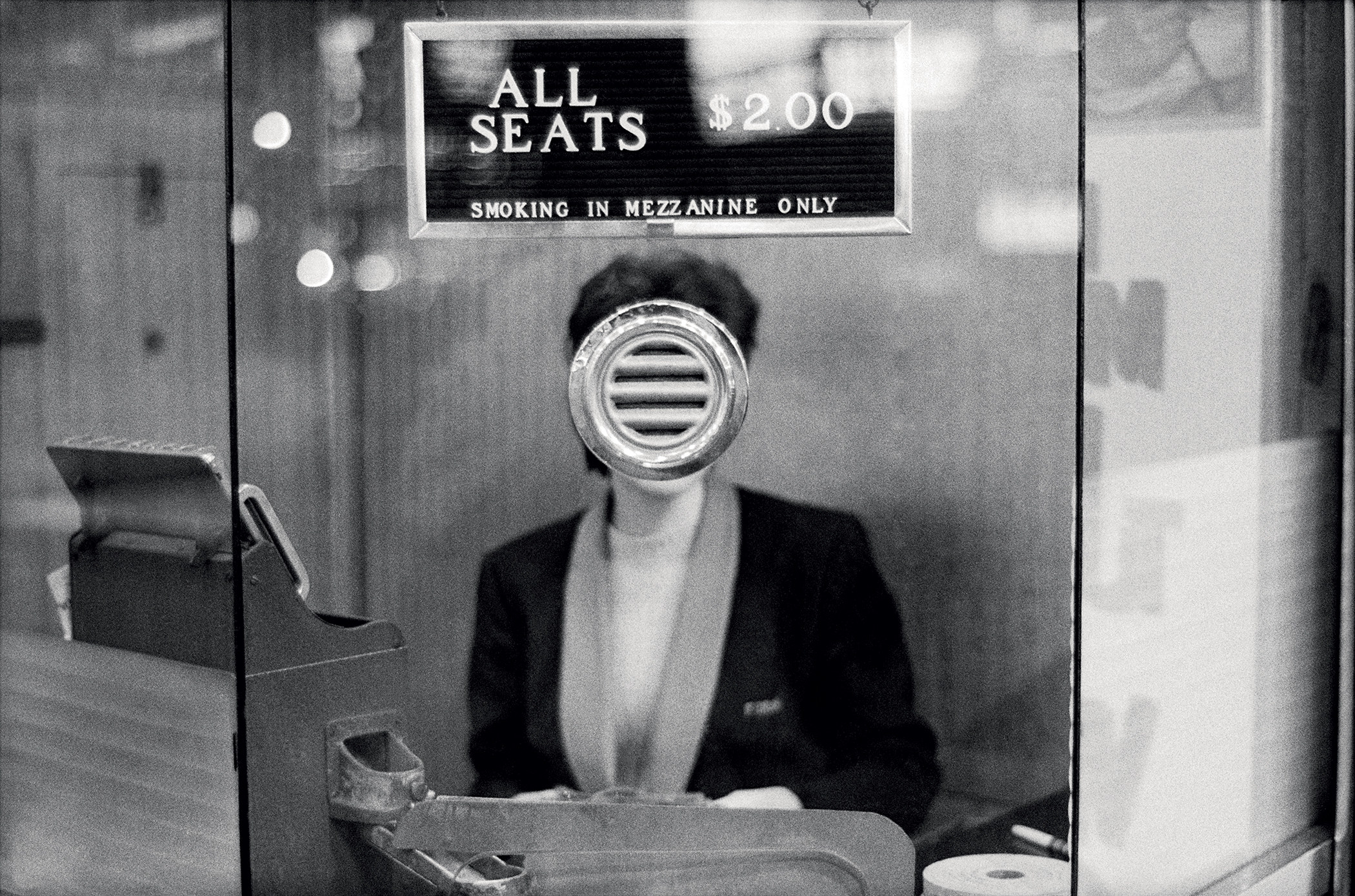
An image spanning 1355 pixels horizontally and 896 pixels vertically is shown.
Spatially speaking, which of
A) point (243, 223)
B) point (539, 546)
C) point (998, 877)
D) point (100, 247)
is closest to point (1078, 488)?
point (998, 877)

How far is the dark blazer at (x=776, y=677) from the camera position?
1.03m

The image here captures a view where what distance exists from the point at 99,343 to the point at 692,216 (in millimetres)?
557

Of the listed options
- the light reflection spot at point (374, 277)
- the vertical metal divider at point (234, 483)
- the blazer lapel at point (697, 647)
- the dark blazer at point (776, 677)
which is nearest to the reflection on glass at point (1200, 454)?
the dark blazer at point (776, 677)

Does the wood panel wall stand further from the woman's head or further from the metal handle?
the woman's head

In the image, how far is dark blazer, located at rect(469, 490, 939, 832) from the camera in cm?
103

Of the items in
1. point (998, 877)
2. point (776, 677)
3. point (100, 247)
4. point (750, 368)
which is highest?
point (100, 247)

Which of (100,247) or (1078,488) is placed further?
(100,247)

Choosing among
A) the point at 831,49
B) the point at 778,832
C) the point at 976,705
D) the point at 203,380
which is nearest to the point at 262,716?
the point at 203,380

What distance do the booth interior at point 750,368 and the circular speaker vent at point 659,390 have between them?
0.06ft

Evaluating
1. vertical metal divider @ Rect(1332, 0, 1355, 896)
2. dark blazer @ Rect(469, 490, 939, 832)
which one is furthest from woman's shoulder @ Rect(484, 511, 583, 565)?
vertical metal divider @ Rect(1332, 0, 1355, 896)

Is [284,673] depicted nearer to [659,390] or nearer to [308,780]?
[308,780]

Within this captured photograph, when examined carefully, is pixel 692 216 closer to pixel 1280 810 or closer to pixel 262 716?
pixel 262 716

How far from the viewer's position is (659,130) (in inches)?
40.5

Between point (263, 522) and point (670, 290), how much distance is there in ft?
1.13
